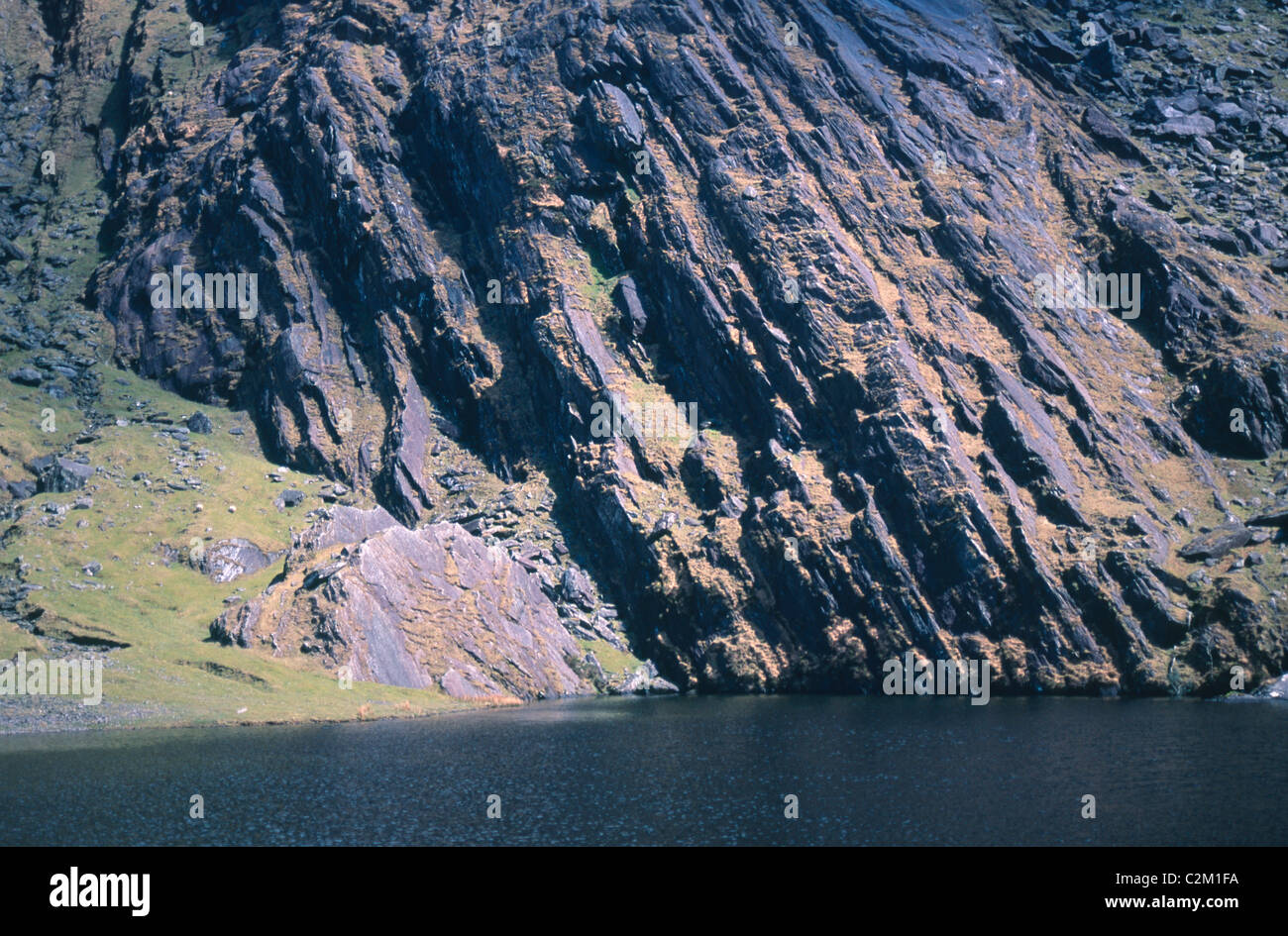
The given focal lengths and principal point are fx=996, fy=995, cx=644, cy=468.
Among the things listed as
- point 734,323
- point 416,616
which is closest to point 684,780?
point 416,616

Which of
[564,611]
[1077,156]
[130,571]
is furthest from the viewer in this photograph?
[1077,156]

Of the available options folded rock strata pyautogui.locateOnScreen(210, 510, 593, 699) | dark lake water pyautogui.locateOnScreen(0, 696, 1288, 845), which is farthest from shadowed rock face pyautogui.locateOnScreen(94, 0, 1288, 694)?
dark lake water pyautogui.locateOnScreen(0, 696, 1288, 845)

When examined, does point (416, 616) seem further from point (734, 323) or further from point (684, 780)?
point (734, 323)

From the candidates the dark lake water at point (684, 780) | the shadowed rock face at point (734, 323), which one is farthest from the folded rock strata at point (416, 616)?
the dark lake water at point (684, 780)

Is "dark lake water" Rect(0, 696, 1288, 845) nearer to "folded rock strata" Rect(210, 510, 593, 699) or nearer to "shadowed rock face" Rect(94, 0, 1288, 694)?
"folded rock strata" Rect(210, 510, 593, 699)

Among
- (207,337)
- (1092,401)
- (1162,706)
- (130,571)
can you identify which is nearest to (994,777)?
(1162,706)

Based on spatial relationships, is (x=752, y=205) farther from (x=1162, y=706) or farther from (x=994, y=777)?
(x=994, y=777)
